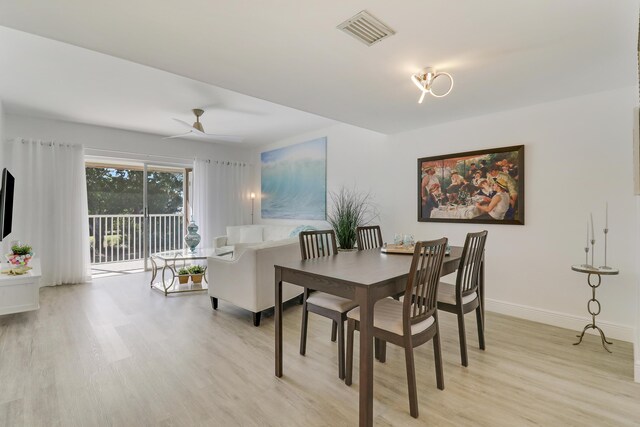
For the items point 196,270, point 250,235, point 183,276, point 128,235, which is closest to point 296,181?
point 250,235

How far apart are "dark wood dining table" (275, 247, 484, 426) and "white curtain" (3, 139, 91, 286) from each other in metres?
4.33

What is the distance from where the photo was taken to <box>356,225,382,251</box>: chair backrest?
3.25m

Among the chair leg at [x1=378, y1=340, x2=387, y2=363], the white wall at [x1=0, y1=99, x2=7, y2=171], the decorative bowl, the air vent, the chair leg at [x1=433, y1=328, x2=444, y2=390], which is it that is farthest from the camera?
the white wall at [x1=0, y1=99, x2=7, y2=171]

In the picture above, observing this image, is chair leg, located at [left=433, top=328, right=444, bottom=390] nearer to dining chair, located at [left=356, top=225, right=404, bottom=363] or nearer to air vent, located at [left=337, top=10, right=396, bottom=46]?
dining chair, located at [left=356, top=225, right=404, bottom=363]

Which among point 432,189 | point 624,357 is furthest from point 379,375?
point 432,189

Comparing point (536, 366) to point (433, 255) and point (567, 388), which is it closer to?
point (567, 388)

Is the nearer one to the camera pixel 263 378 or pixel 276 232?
pixel 263 378

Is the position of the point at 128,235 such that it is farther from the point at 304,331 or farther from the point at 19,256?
the point at 304,331

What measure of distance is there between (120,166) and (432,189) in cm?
557

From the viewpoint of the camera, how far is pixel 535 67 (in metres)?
2.36

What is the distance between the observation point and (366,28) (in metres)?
1.83

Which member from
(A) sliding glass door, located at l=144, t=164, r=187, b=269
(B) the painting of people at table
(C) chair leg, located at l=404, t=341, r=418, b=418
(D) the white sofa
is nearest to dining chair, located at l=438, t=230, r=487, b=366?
(C) chair leg, located at l=404, t=341, r=418, b=418

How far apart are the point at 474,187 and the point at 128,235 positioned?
6253mm

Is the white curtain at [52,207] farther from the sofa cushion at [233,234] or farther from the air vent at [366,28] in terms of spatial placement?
the air vent at [366,28]
